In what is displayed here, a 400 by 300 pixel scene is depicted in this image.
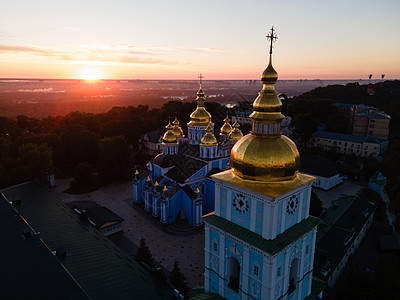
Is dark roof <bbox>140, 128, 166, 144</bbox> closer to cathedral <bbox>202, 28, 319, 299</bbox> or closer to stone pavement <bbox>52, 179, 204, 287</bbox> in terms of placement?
stone pavement <bbox>52, 179, 204, 287</bbox>

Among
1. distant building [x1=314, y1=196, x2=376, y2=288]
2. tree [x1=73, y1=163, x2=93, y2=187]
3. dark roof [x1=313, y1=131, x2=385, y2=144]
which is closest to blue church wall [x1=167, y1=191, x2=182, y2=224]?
distant building [x1=314, y1=196, x2=376, y2=288]

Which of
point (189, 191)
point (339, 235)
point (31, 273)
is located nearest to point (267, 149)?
point (31, 273)

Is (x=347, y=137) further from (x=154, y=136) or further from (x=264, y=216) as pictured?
(x=264, y=216)

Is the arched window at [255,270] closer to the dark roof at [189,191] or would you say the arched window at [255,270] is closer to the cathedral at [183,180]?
the cathedral at [183,180]

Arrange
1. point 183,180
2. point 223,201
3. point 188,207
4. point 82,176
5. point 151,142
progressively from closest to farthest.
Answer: point 223,201
point 188,207
point 183,180
point 82,176
point 151,142

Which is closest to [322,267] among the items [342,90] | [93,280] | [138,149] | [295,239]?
[295,239]

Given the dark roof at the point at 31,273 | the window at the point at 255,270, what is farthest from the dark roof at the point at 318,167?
the dark roof at the point at 31,273

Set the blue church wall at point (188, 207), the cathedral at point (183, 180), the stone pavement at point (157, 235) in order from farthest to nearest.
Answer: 1. the cathedral at point (183, 180)
2. the blue church wall at point (188, 207)
3. the stone pavement at point (157, 235)
